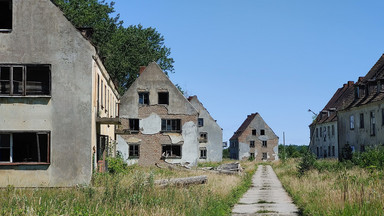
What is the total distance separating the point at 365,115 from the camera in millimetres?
38875

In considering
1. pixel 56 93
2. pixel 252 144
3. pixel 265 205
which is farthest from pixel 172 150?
pixel 252 144

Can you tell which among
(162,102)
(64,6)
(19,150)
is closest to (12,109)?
(19,150)

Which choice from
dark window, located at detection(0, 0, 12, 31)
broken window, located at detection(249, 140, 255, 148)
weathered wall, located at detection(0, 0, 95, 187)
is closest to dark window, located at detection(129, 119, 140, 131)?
weathered wall, located at detection(0, 0, 95, 187)

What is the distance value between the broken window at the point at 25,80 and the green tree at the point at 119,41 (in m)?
26.7

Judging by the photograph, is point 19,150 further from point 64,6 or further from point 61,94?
point 64,6

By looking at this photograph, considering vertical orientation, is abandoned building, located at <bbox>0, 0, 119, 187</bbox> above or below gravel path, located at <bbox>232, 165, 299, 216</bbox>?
above

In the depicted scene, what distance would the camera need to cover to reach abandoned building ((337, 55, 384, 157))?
36188 mm

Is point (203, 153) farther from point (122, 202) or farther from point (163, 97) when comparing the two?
point (122, 202)

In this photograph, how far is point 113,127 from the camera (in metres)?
34.7

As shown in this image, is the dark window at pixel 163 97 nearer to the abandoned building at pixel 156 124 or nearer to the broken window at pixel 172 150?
the abandoned building at pixel 156 124

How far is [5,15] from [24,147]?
5.98m

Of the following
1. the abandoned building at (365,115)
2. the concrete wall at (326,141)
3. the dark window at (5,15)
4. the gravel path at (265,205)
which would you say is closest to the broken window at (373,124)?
the abandoned building at (365,115)

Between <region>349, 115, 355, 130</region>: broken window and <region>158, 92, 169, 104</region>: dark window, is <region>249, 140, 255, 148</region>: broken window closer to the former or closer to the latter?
<region>349, 115, 355, 130</region>: broken window

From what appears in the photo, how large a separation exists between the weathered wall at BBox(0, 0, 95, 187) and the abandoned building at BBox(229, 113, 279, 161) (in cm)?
5735
